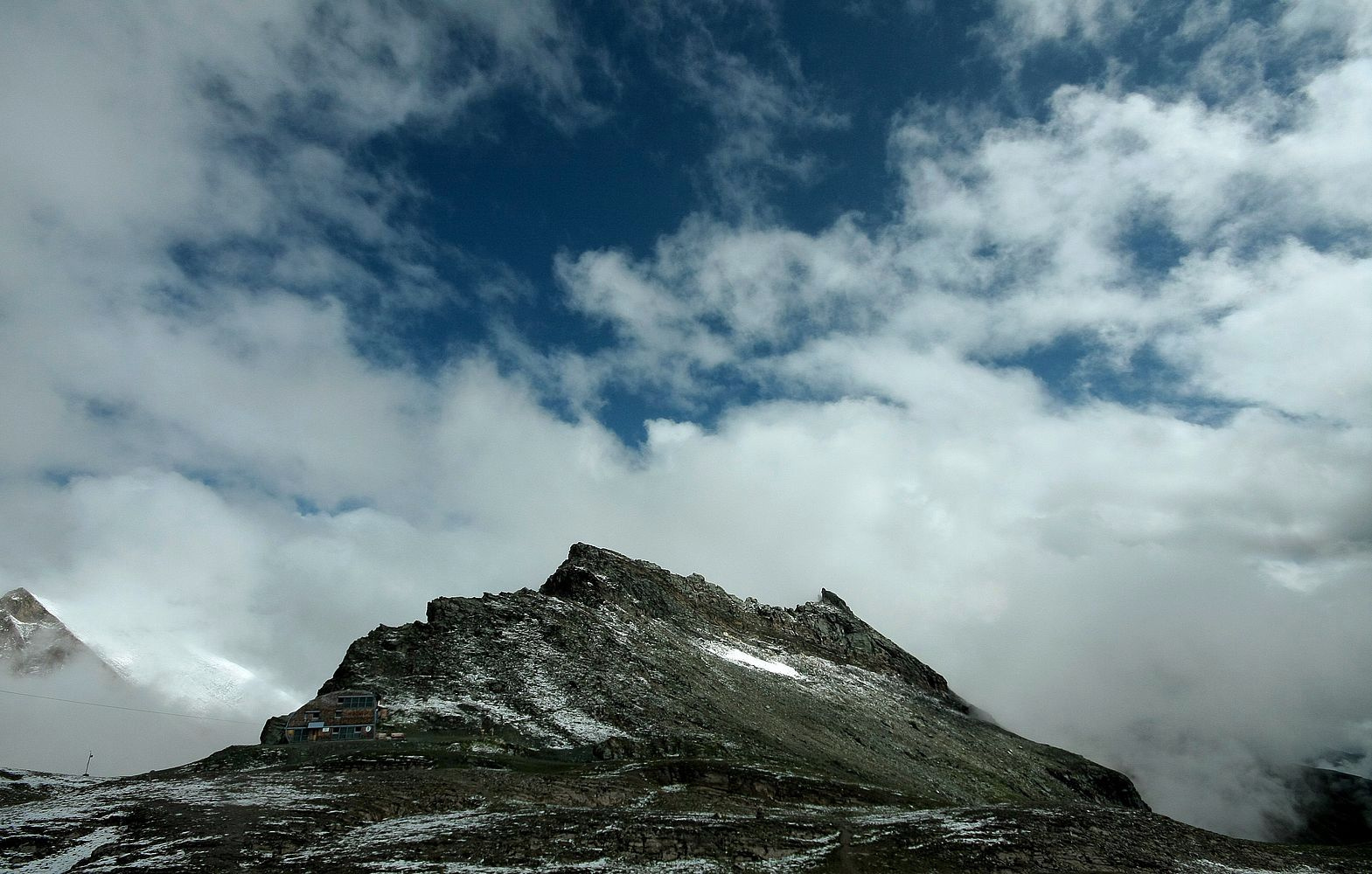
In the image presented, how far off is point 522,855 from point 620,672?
2586 inches

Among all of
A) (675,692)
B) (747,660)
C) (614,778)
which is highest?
(747,660)

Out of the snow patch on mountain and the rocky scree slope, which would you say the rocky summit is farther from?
the snow patch on mountain

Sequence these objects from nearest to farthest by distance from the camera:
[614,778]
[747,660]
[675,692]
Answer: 1. [614,778]
2. [675,692]
3. [747,660]

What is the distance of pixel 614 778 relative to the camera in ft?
197

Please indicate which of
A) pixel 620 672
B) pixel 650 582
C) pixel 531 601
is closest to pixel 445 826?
pixel 620 672

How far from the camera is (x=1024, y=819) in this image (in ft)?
133

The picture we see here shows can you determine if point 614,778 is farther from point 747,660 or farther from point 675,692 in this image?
point 747,660

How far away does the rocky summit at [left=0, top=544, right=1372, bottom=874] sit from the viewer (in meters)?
33.1

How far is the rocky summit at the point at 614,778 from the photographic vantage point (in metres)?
A: 33.1

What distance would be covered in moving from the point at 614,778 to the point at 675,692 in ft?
116

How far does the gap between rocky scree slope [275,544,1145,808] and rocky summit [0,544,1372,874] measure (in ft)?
1.50

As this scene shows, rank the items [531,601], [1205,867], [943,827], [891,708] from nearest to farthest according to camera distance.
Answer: [1205,867] → [943,827] → [531,601] → [891,708]

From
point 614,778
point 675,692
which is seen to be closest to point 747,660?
point 675,692

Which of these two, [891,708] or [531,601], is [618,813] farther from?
[891,708]
